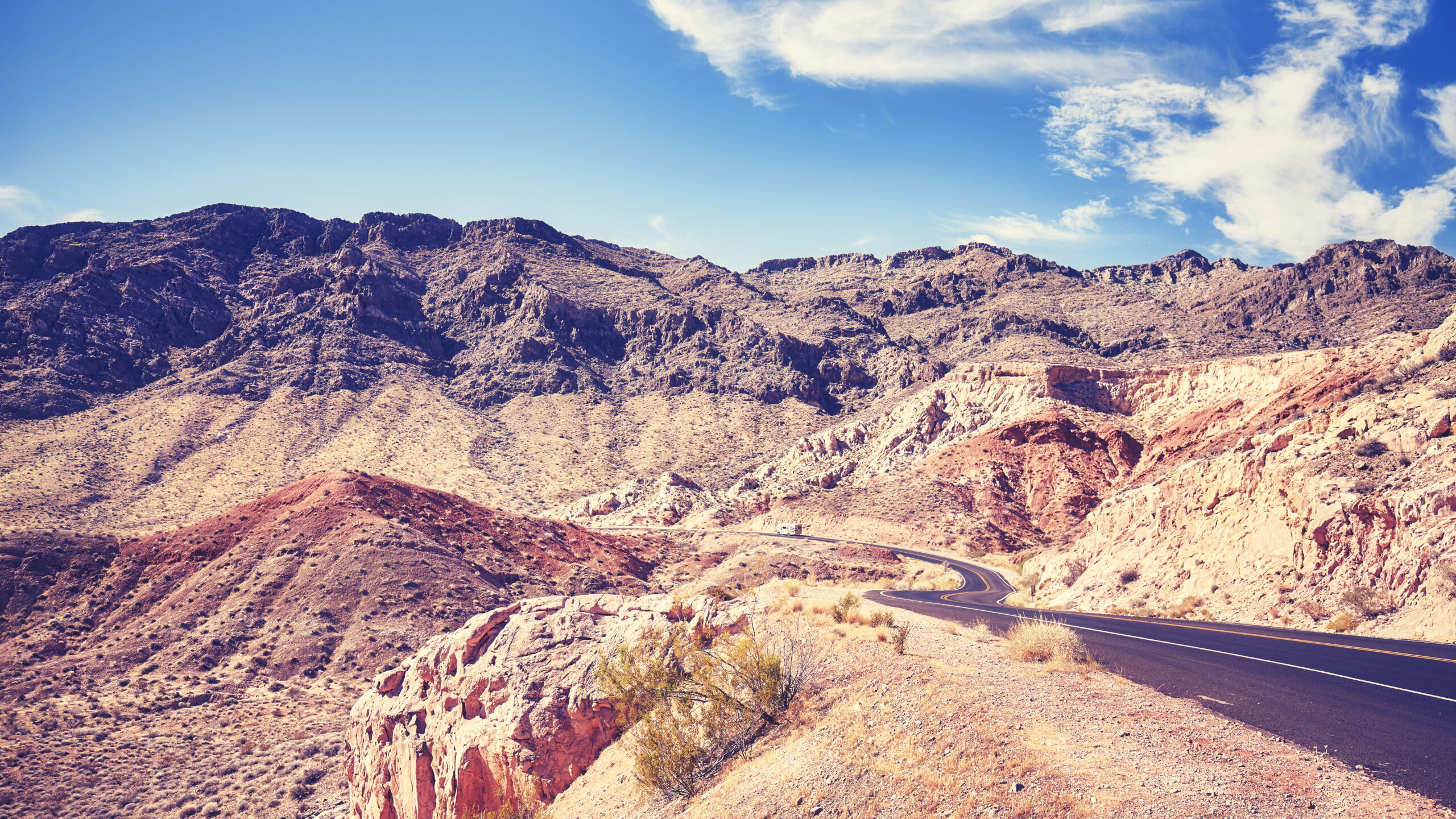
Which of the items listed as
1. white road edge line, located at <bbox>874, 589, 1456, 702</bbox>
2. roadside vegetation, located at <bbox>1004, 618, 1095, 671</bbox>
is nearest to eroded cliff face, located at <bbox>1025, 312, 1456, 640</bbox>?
white road edge line, located at <bbox>874, 589, 1456, 702</bbox>

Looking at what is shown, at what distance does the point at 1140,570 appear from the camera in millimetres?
22922

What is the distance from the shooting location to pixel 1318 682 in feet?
30.5

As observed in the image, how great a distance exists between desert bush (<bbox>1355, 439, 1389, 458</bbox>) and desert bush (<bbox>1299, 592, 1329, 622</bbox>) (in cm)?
468

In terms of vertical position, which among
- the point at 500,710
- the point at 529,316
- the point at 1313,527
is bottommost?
the point at 500,710

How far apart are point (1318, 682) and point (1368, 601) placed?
24.7 feet

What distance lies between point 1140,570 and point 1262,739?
17.8 metres

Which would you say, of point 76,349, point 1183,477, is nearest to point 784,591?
point 1183,477

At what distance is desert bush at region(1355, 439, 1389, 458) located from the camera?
17.8 metres

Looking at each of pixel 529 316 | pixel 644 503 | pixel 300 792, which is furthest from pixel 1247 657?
pixel 529 316

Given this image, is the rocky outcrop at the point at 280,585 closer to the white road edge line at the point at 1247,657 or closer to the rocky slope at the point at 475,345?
the rocky slope at the point at 475,345

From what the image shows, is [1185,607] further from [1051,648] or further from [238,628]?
[238,628]

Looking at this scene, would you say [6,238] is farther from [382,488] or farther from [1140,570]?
[1140,570]

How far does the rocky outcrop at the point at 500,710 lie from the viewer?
41.3ft

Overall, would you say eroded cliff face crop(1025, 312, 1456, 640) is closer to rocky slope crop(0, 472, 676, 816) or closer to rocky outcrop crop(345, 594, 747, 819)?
rocky outcrop crop(345, 594, 747, 819)
